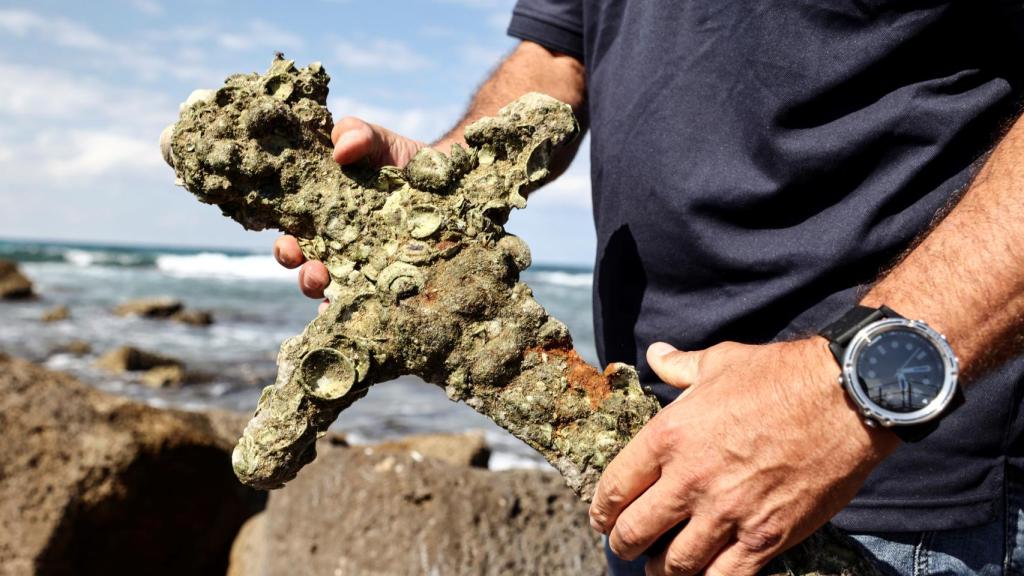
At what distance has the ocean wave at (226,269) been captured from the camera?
130 ft

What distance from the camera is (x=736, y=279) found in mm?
2018

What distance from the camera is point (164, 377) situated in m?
11.6

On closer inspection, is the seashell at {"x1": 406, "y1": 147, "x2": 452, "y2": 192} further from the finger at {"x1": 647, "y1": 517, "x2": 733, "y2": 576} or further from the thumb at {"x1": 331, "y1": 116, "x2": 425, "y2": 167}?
the finger at {"x1": 647, "y1": 517, "x2": 733, "y2": 576}

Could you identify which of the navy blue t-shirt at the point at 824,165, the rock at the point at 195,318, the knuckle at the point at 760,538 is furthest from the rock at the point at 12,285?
the knuckle at the point at 760,538

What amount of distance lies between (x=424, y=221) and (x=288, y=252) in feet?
1.62

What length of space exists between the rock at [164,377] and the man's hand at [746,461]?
1112 cm

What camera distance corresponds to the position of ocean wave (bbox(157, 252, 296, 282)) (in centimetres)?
3969

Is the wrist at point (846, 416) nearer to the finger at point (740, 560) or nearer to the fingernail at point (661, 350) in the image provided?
the finger at point (740, 560)

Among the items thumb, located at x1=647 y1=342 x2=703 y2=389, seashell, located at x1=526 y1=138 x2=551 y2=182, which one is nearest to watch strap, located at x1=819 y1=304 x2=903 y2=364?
thumb, located at x1=647 y1=342 x2=703 y2=389

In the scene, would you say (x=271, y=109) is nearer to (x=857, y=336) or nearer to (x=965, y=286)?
(x=857, y=336)

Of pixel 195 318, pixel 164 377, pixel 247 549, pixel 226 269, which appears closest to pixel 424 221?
pixel 247 549

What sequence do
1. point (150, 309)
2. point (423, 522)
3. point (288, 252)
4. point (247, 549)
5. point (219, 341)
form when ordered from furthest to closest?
point (150, 309), point (219, 341), point (247, 549), point (423, 522), point (288, 252)

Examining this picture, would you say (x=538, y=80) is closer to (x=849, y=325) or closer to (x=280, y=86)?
(x=280, y=86)

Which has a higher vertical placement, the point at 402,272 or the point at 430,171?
the point at 430,171
